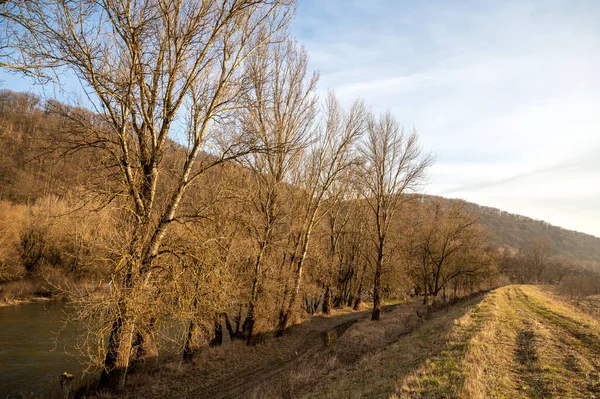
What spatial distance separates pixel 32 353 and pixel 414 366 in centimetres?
1590

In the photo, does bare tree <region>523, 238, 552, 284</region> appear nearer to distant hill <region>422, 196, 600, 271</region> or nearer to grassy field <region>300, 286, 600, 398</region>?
distant hill <region>422, 196, 600, 271</region>

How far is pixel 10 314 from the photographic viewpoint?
2047 cm

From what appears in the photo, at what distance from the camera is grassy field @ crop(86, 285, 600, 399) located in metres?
6.99

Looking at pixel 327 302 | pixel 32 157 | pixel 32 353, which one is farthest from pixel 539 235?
pixel 32 157

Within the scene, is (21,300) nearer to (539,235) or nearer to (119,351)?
(119,351)

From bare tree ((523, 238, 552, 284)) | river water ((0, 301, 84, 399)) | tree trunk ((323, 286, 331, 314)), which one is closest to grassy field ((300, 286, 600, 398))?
river water ((0, 301, 84, 399))

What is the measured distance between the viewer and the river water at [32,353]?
10.9m

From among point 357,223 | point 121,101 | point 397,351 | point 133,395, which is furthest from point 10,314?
point 357,223

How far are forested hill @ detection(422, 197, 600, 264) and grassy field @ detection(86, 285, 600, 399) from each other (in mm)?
150254

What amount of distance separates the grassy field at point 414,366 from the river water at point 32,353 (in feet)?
13.8

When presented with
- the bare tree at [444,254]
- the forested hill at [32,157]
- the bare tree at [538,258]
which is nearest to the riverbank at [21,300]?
the forested hill at [32,157]

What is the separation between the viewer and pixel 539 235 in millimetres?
165625

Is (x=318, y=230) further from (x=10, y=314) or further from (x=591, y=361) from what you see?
(x=10, y=314)

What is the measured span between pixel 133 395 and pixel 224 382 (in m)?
3.02
